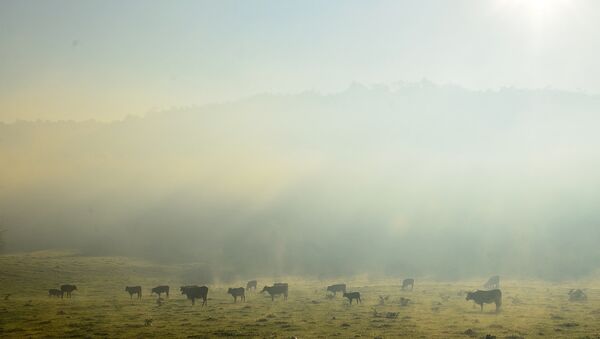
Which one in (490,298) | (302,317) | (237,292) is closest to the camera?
(302,317)

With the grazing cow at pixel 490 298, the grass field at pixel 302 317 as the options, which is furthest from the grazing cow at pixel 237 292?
the grazing cow at pixel 490 298

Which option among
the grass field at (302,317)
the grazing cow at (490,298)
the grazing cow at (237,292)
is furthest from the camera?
the grazing cow at (237,292)

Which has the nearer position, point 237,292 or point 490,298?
point 490,298

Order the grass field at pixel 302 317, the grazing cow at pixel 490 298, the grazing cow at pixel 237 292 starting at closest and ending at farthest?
the grass field at pixel 302 317
the grazing cow at pixel 490 298
the grazing cow at pixel 237 292

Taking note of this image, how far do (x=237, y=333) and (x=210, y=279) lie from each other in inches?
2612

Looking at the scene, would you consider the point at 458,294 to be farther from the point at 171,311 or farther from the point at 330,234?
the point at 330,234

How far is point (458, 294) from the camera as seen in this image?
62750 millimetres

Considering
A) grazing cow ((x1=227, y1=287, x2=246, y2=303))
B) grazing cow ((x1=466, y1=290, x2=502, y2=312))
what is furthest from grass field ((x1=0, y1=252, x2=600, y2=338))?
grazing cow ((x1=227, y1=287, x2=246, y2=303))

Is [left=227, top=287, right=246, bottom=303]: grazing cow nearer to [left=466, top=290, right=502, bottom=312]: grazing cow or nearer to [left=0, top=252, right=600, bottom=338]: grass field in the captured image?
[left=0, top=252, right=600, bottom=338]: grass field

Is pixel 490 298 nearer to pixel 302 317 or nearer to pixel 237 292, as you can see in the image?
pixel 302 317

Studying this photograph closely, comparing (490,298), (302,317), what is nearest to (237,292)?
(302,317)

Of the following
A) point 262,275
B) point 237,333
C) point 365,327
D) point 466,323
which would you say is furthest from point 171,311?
point 262,275

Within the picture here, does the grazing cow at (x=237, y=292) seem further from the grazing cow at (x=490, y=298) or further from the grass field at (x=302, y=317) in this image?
the grazing cow at (x=490, y=298)

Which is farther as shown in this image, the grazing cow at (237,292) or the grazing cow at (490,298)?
the grazing cow at (237,292)
